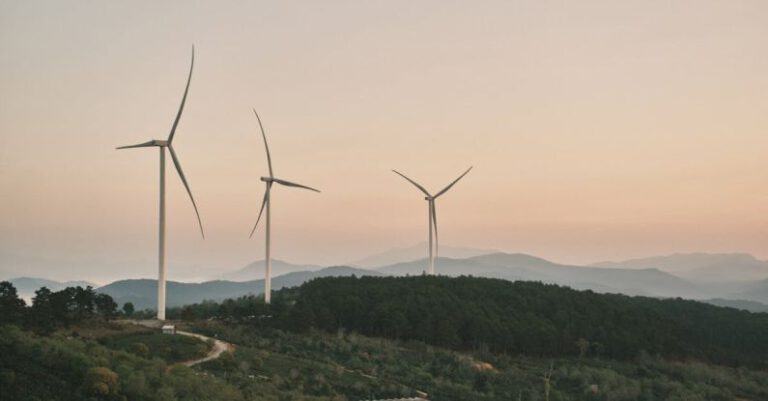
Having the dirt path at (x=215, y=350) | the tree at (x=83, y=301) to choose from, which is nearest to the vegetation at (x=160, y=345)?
the dirt path at (x=215, y=350)

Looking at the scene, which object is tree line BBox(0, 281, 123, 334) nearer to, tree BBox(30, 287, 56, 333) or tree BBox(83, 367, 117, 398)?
tree BBox(30, 287, 56, 333)

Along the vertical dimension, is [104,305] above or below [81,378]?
above

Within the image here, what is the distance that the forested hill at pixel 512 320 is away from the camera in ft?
376

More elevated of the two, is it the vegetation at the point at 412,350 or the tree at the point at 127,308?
the tree at the point at 127,308

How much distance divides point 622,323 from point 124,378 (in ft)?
365

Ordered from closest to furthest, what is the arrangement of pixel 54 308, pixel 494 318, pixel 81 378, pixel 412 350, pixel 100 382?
pixel 100 382 < pixel 81 378 < pixel 54 308 < pixel 412 350 < pixel 494 318

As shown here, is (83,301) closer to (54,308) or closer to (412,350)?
(54,308)

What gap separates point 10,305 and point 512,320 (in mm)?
80302

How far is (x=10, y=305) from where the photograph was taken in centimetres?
7169

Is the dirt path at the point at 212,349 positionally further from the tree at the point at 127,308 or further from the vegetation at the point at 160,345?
the tree at the point at 127,308

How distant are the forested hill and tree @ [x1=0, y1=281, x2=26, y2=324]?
3708cm

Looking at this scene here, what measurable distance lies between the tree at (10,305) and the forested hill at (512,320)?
122 ft

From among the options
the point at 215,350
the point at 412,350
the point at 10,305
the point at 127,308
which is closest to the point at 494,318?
the point at 412,350

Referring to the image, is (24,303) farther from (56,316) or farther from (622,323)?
(622,323)
